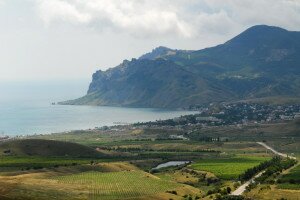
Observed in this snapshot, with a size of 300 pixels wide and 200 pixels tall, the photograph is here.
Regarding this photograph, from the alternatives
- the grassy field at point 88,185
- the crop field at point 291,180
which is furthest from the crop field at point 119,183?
the crop field at point 291,180

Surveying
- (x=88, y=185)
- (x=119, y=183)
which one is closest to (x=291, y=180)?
(x=119, y=183)

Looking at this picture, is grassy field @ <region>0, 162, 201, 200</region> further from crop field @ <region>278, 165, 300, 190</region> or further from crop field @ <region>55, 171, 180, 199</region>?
crop field @ <region>278, 165, 300, 190</region>

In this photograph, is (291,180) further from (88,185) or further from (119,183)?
(88,185)

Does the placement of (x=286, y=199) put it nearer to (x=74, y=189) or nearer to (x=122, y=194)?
(x=122, y=194)

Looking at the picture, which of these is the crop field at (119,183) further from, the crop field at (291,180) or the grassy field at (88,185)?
the crop field at (291,180)

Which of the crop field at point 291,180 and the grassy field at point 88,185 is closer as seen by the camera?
the grassy field at point 88,185

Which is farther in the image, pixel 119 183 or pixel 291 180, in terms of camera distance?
pixel 119 183

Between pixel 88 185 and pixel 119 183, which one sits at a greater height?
pixel 88 185

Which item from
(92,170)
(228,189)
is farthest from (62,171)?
(228,189)
